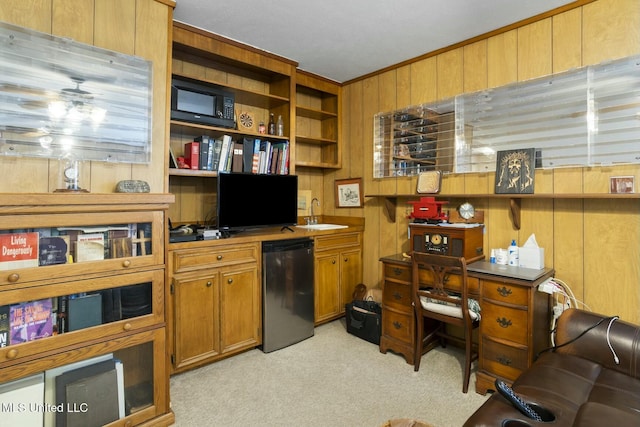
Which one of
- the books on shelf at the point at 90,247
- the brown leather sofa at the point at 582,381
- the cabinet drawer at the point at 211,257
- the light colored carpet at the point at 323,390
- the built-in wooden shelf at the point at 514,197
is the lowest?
the light colored carpet at the point at 323,390

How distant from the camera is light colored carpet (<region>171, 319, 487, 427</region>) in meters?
1.94

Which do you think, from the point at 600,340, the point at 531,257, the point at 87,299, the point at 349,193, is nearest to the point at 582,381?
the point at 600,340

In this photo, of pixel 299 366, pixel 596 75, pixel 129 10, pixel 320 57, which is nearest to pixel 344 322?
pixel 299 366

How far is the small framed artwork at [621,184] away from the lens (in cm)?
202

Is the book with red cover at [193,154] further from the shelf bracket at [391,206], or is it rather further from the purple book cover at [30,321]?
the shelf bracket at [391,206]

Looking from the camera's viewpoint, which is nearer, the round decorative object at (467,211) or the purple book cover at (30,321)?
the purple book cover at (30,321)

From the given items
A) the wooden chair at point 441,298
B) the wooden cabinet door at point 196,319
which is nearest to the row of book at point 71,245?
the wooden cabinet door at point 196,319

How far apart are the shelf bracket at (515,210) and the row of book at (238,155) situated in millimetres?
1935

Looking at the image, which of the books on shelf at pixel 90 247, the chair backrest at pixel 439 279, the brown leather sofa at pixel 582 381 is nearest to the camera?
the brown leather sofa at pixel 582 381

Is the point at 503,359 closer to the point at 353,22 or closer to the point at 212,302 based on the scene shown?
the point at 212,302

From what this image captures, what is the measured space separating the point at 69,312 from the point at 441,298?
216 centimetres

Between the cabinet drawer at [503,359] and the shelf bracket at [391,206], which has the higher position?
the shelf bracket at [391,206]

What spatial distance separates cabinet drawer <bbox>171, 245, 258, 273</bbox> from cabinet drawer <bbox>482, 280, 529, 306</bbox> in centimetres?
172

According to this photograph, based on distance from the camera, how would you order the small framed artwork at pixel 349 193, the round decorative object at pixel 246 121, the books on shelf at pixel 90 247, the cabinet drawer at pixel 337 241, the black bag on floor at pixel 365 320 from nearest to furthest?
1. the books on shelf at pixel 90 247
2. the black bag on floor at pixel 365 320
3. the round decorative object at pixel 246 121
4. the cabinet drawer at pixel 337 241
5. the small framed artwork at pixel 349 193
